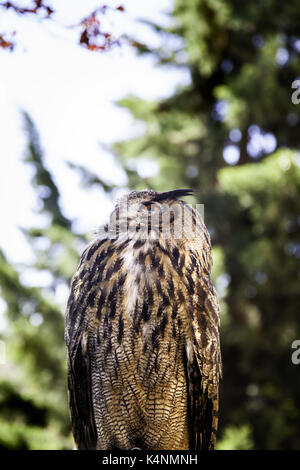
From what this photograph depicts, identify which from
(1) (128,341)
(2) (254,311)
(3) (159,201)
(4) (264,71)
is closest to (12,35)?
(3) (159,201)

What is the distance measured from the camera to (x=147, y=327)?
1.63 metres

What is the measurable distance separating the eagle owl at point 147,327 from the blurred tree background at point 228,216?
2.41 m

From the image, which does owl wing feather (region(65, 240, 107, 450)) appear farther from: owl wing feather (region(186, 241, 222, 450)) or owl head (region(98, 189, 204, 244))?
owl wing feather (region(186, 241, 222, 450))

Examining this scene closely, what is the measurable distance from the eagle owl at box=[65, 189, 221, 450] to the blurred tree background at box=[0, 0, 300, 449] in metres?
2.41

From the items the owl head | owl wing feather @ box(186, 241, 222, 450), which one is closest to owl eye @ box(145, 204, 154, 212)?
the owl head

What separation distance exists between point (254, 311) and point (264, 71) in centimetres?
373

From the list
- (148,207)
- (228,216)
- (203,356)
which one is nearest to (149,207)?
(148,207)

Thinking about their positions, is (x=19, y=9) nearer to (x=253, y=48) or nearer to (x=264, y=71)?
(x=264, y=71)

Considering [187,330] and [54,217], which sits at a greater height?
[54,217]

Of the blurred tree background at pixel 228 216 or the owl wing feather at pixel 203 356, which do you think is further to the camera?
the blurred tree background at pixel 228 216

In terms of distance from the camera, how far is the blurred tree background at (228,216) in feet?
16.5

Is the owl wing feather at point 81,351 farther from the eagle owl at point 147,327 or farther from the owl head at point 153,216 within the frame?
the owl head at point 153,216

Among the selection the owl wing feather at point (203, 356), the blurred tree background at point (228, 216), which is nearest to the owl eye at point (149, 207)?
the owl wing feather at point (203, 356)
